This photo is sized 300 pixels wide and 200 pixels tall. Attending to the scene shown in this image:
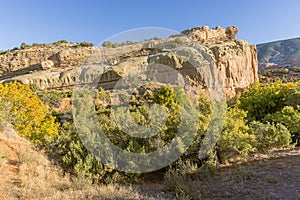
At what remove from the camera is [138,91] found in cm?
2273

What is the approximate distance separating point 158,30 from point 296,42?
383ft

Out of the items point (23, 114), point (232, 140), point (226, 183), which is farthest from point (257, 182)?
point (23, 114)

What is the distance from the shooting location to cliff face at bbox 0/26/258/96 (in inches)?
936

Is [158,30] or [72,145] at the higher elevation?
[158,30]

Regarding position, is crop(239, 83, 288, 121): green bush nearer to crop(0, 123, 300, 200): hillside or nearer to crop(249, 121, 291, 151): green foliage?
crop(249, 121, 291, 151): green foliage

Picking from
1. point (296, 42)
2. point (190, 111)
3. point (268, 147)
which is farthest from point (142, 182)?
point (296, 42)

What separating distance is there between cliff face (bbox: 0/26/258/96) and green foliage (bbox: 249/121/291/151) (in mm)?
15142

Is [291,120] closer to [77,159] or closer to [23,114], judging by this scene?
[77,159]

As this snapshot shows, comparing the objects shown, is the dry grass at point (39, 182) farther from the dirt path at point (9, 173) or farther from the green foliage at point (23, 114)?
the green foliage at point (23, 114)

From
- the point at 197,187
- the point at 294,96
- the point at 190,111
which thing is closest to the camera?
the point at 197,187

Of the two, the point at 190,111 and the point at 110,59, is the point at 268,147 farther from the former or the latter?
the point at 110,59

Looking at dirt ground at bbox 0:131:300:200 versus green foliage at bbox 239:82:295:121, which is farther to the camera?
green foliage at bbox 239:82:295:121

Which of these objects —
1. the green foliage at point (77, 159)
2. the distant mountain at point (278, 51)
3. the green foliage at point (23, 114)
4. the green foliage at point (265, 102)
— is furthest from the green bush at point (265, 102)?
the distant mountain at point (278, 51)

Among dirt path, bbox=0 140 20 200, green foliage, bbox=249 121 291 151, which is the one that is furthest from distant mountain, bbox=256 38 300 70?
dirt path, bbox=0 140 20 200
